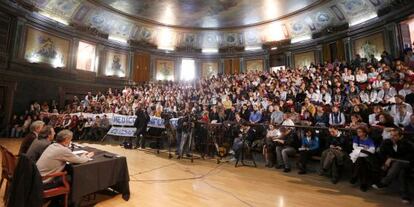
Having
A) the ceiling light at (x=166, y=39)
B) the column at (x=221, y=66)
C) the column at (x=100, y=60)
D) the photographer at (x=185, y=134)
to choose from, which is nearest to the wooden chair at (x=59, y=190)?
the photographer at (x=185, y=134)

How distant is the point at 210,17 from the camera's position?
1883 centimetres

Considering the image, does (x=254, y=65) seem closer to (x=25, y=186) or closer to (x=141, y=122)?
(x=141, y=122)

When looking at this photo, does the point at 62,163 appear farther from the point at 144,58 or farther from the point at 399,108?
the point at 144,58

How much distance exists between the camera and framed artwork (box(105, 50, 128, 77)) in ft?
60.6

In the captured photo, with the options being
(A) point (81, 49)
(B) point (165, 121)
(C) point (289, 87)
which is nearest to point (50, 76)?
(A) point (81, 49)

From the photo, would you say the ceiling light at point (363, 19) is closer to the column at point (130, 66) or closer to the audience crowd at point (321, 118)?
the audience crowd at point (321, 118)

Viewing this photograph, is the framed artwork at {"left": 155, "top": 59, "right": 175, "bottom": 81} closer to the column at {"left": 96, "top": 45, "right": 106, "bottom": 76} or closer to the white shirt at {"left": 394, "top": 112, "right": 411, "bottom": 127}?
the column at {"left": 96, "top": 45, "right": 106, "bottom": 76}

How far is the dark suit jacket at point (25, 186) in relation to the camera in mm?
2449

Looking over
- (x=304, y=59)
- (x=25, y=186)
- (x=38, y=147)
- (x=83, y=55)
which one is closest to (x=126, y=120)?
(x=38, y=147)

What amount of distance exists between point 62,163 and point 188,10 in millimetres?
16767

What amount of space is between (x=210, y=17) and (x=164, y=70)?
6.62 meters

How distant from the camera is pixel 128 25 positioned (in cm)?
1898

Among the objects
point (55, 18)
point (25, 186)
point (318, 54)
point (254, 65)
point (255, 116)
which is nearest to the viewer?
point (25, 186)

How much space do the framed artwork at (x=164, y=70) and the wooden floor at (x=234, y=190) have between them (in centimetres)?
1603
